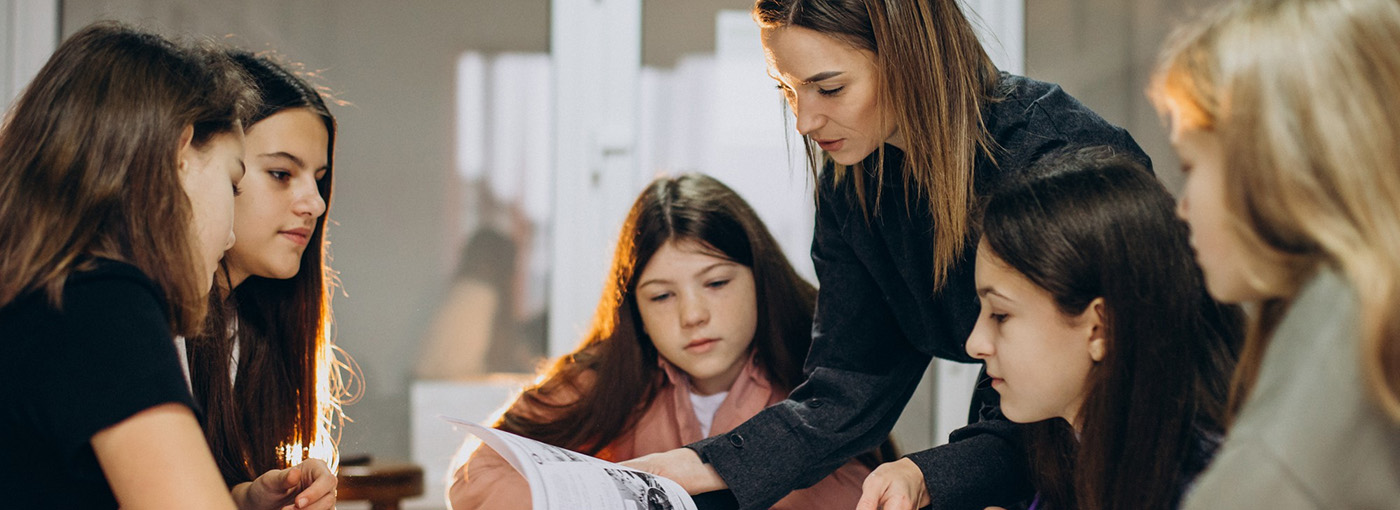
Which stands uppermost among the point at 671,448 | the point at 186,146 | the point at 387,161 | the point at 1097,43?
the point at 1097,43

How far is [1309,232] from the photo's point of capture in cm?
63

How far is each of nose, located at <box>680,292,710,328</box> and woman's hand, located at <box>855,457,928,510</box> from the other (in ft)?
1.69

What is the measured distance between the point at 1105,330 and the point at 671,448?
776 millimetres

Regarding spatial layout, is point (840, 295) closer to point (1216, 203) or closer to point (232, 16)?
point (1216, 203)

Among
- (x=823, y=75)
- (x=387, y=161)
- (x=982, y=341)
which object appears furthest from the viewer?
(x=387, y=161)

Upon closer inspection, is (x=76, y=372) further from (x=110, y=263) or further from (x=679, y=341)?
(x=679, y=341)

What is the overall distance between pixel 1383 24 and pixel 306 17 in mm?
2259

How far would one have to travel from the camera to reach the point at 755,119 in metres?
2.54

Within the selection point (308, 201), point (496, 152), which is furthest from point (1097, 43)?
point (308, 201)

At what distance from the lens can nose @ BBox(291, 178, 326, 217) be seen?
4.47ft

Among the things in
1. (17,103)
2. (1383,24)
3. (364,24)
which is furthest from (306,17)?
(1383,24)

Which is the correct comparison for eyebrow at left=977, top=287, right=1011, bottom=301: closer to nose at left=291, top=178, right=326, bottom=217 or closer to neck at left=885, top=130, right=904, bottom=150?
neck at left=885, top=130, right=904, bottom=150

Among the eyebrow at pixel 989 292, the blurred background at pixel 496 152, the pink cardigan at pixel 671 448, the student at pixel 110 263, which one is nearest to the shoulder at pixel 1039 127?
the eyebrow at pixel 989 292

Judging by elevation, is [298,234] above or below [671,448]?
above
